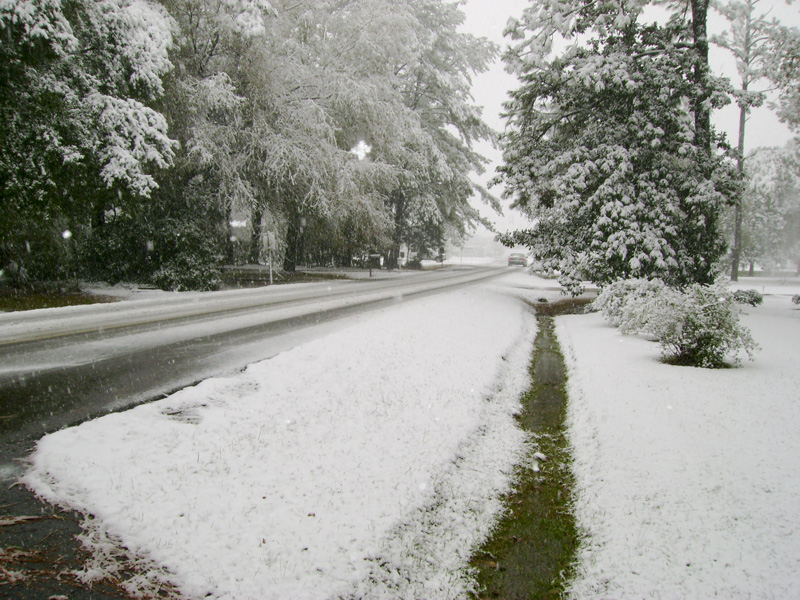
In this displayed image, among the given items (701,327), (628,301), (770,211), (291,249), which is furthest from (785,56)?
(770,211)

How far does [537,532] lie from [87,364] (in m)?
5.89

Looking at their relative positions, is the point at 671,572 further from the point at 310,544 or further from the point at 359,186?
the point at 359,186

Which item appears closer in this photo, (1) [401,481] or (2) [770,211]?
(1) [401,481]

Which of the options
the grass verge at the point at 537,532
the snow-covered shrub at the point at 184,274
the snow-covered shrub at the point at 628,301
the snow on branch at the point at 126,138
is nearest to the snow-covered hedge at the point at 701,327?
the snow-covered shrub at the point at 628,301

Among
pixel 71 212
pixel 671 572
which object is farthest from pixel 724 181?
pixel 71 212

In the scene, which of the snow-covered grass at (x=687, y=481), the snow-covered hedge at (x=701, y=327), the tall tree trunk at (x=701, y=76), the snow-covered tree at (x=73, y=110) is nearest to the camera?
the snow-covered grass at (x=687, y=481)

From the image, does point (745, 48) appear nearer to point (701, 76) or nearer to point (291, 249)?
point (701, 76)

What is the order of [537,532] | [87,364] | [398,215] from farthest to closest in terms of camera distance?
[398,215] < [87,364] < [537,532]

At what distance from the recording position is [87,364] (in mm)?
6258

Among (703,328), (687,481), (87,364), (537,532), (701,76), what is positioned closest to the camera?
(537,532)

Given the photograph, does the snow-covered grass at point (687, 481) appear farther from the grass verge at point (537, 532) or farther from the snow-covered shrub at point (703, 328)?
the snow-covered shrub at point (703, 328)

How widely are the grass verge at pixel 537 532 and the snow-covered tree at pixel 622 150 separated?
9.41 meters

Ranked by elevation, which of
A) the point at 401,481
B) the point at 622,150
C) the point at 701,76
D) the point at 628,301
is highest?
the point at 701,76

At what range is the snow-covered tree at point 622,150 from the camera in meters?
13.5
